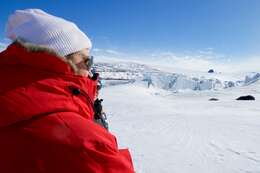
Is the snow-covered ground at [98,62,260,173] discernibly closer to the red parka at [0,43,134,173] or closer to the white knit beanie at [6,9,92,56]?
the white knit beanie at [6,9,92,56]

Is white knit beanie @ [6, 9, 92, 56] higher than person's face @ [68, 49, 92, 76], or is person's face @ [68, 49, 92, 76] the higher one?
white knit beanie @ [6, 9, 92, 56]

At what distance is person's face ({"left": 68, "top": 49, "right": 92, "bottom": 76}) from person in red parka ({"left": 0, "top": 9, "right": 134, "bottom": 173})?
0.21 ft

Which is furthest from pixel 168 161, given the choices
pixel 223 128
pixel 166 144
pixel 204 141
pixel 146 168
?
pixel 223 128

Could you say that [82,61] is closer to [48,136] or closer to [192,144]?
[48,136]

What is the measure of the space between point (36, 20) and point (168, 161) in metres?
3.69

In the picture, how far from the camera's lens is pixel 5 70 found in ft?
2.98

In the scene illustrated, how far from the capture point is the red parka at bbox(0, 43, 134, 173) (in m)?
0.76

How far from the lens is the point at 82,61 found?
1100mm

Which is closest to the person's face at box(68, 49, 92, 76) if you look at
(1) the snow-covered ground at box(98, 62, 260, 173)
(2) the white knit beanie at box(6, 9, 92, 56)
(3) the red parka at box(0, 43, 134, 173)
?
(2) the white knit beanie at box(6, 9, 92, 56)

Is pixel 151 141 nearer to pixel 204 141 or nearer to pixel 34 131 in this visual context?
pixel 204 141

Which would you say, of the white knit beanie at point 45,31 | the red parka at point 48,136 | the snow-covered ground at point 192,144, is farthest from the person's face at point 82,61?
the snow-covered ground at point 192,144

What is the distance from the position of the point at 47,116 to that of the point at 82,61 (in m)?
0.36

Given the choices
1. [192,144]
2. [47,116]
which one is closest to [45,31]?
[47,116]

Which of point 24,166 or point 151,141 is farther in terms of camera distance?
point 151,141
